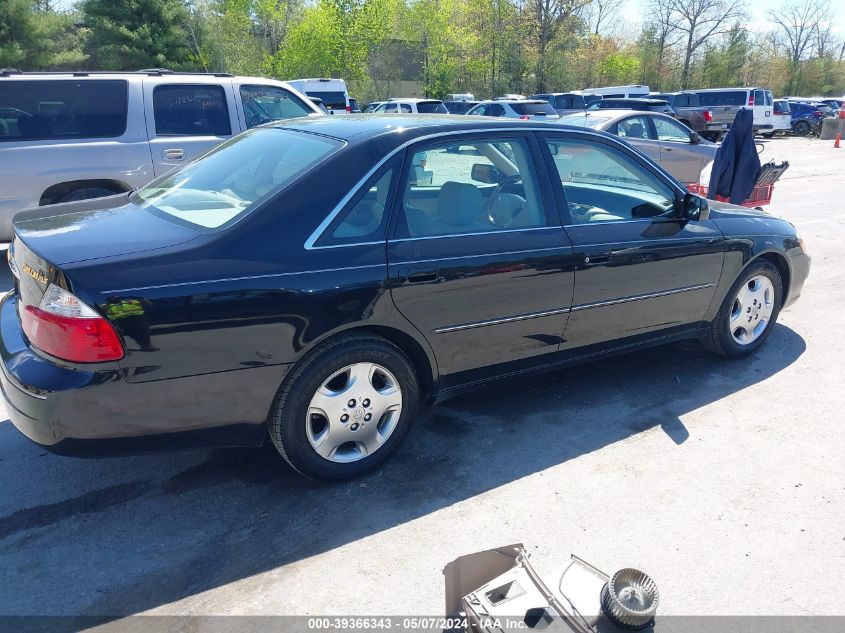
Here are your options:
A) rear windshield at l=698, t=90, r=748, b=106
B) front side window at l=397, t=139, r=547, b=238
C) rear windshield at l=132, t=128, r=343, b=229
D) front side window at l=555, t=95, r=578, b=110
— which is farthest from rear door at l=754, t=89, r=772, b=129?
rear windshield at l=132, t=128, r=343, b=229

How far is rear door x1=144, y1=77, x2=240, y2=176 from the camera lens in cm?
686

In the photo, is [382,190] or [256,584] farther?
[382,190]

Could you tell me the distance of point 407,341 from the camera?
3307 mm

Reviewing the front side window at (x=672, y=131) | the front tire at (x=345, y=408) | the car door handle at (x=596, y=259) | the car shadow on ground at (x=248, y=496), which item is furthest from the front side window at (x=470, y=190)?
the front side window at (x=672, y=131)

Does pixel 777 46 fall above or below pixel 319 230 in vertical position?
above

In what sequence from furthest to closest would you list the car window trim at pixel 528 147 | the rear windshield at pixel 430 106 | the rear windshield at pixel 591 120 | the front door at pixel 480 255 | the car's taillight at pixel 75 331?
1. the rear windshield at pixel 430 106
2. the rear windshield at pixel 591 120
3. the car window trim at pixel 528 147
4. the front door at pixel 480 255
5. the car's taillight at pixel 75 331

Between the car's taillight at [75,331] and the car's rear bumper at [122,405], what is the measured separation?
0.06 meters

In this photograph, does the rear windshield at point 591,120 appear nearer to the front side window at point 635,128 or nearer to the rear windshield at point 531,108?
the front side window at point 635,128

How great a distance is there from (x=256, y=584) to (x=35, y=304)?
1.43 m

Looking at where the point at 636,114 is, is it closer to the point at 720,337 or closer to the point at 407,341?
the point at 720,337

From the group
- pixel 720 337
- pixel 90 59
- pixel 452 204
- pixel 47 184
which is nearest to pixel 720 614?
pixel 452 204

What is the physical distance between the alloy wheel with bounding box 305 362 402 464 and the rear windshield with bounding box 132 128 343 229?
2.94 ft

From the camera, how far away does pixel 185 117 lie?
7082mm

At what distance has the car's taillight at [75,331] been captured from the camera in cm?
256
